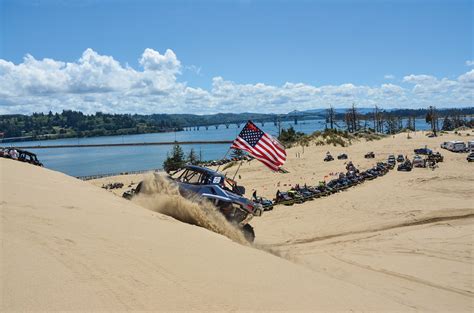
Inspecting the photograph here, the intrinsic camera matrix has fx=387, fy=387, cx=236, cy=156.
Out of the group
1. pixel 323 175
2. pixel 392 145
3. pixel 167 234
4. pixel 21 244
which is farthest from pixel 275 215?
pixel 392 145

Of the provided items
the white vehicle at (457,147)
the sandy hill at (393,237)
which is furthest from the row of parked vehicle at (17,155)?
the white vehicle at (457,147)

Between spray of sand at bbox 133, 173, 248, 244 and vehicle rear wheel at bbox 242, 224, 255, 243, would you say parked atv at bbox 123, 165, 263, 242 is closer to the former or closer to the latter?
vehicle rear wheel at bbox 242, 224, 255, 243

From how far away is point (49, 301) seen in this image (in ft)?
11.5

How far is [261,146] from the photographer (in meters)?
13.1

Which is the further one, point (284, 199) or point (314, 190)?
point (314, 190)

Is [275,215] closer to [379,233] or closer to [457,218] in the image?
[379,233]

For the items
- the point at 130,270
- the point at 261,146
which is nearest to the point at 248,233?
the point at 261,146

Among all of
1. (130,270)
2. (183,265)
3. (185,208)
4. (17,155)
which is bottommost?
(185,208)

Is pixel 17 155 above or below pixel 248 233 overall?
above

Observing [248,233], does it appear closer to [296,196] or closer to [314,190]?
[296,196]

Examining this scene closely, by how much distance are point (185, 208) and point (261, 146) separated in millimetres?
4129

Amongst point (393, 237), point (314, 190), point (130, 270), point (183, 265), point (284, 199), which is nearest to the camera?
point (130, 270)

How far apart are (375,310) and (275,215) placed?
1584cm

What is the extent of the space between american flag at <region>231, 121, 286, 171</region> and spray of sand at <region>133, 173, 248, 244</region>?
119 inches
